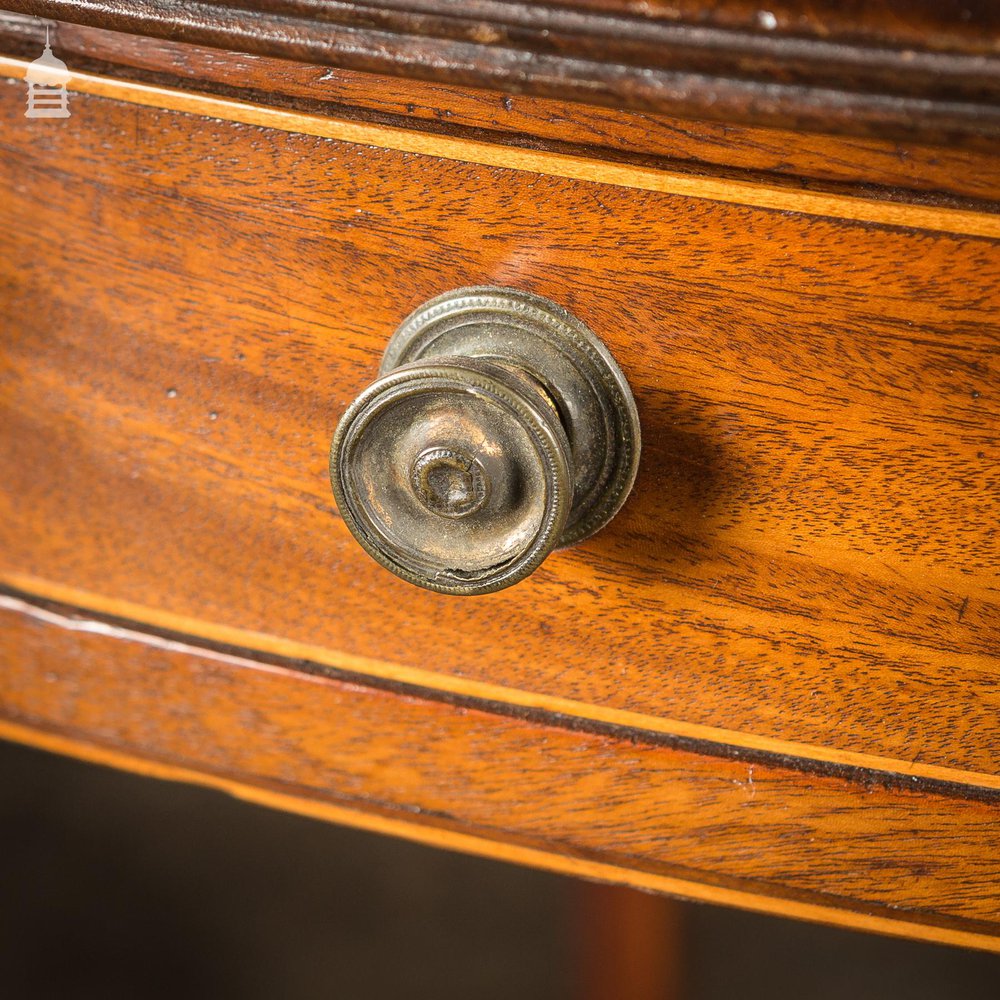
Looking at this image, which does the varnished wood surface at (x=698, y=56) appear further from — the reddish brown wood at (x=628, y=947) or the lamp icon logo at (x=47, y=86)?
the reddish brown wood at (x=628, y=947)

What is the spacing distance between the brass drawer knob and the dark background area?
0.85m

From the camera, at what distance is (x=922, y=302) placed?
0.37 metres

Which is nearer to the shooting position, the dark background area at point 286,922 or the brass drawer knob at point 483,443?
the brass drawer knob at point 483,443

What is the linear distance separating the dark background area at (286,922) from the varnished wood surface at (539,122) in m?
0.94

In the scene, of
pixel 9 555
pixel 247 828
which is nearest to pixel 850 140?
pixel 9 555

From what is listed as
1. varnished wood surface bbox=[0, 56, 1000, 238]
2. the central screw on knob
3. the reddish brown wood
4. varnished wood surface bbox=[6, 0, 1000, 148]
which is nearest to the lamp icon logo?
varnished wood surface bbox=[0, 56, 1000, 238]

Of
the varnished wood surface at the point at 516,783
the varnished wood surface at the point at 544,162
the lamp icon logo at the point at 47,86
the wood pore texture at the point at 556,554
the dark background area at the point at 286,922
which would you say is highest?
the dark background area at the point at 286,922

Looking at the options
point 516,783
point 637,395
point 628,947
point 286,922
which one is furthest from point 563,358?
point 286,922

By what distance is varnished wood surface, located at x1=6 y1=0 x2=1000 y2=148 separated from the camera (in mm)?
310

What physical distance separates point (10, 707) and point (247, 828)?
86 cm

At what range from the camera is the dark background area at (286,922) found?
1.23 meters

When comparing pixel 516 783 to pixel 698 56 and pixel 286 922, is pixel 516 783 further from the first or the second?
pixel 286 922

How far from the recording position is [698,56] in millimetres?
324

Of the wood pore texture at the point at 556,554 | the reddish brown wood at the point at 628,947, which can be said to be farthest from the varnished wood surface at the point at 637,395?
the reddish brown wood at the point at 628,947
